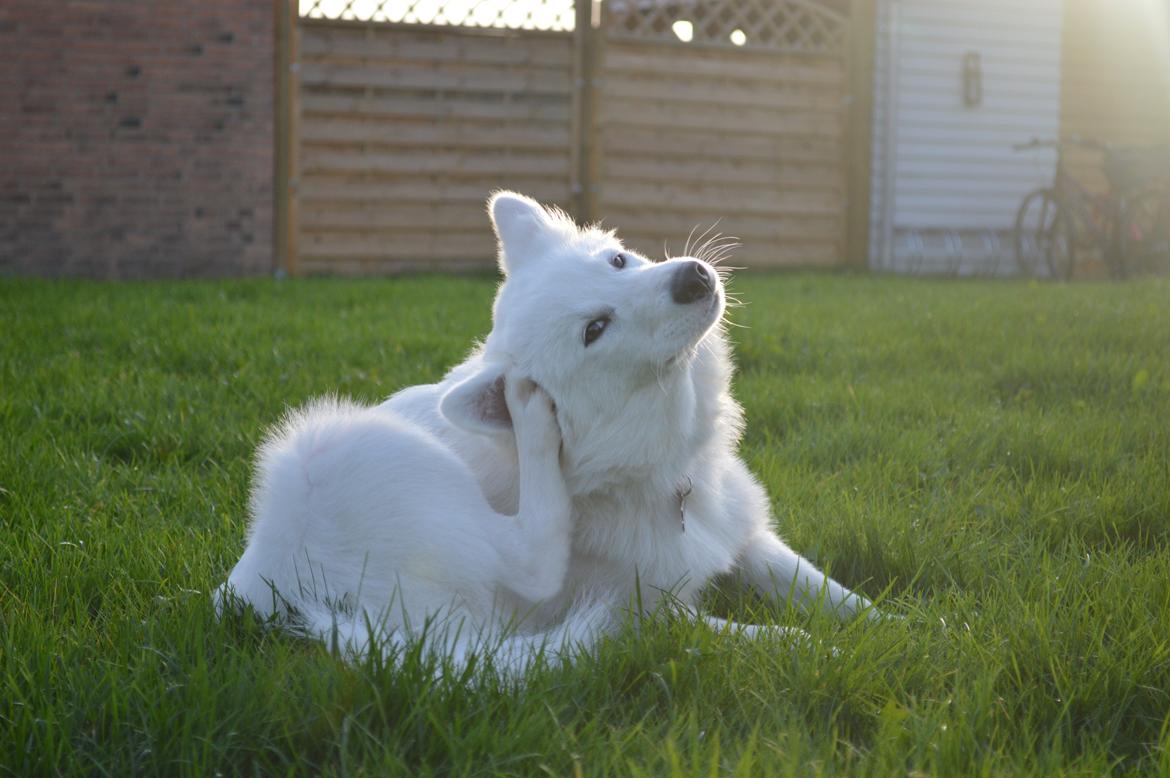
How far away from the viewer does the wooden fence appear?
977 cm

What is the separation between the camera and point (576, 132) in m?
10.4

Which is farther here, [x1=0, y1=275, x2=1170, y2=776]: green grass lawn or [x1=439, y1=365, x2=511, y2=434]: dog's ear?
[x1=439, y1=365, x2=511, y2=434]: dog's ear

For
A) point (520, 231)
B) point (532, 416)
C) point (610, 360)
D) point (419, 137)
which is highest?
point (419, 137)

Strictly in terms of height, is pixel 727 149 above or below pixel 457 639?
above

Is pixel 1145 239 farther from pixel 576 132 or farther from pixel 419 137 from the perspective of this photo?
pixel 419 137

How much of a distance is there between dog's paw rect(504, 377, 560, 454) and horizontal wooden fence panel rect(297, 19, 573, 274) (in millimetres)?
8085

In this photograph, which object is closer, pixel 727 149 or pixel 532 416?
pixel 532 416

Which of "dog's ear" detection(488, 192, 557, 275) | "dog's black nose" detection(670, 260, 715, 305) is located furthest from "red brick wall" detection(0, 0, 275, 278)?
"dog's black nose" detection(670, 260, 715, 305)

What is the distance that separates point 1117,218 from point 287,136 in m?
7.78

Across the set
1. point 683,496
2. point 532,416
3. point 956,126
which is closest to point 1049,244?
point 956,126

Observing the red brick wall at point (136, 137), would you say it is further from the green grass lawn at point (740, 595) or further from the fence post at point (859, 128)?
the fence post at point (859, 128)

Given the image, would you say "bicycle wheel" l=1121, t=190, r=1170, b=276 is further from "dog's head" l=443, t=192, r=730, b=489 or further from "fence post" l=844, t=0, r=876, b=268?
"dog's head" l=443, t=192, r=730, b=489

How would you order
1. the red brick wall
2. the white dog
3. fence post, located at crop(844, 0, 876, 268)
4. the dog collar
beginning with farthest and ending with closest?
fence post, located at crop(844, 0, 876, 268) < the red brick wall < the dog collar < the white dog

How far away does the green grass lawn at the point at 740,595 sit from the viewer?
1.47m
